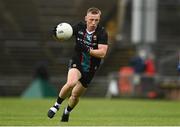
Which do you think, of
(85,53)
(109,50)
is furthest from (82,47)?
(109,50)

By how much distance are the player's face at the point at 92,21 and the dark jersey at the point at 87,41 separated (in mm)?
108

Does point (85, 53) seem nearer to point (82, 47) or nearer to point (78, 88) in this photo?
point (82, 47)

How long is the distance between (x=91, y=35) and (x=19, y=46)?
1132 inches

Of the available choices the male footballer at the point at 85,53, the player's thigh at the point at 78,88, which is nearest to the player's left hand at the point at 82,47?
the male footballer at the point at 85,53

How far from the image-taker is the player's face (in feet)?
54.6

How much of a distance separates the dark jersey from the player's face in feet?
0.36

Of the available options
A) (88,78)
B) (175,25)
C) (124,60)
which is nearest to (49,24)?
(124,60)

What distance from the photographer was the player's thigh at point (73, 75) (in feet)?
54.5

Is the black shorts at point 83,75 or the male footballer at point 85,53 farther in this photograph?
the black shorts at point 83,75

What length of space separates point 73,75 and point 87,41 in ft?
2.41

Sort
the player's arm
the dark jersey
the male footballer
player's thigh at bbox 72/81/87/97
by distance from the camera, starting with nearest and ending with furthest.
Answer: the player's arm → the male footballer → the dark jersey → player's thigh at bbox 72/81/87/97

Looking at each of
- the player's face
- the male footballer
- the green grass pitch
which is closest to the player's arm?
the male footballer

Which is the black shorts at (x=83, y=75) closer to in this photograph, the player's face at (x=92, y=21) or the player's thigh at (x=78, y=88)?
the player's thigh at (x=78, y=88)

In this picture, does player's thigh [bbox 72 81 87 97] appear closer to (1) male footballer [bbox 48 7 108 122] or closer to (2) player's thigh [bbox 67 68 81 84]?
(1) male footballer [bbox 48 7 108 122]
